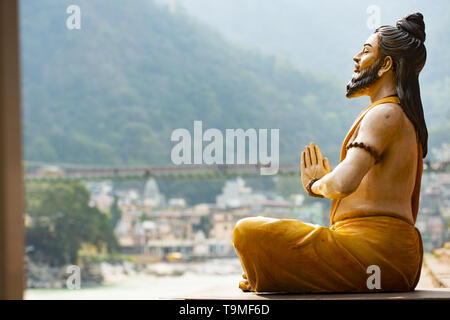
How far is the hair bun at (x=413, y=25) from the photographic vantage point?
2.82 m

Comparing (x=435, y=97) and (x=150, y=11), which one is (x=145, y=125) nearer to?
(x=150, y=11)

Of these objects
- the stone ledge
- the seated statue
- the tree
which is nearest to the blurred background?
the tree

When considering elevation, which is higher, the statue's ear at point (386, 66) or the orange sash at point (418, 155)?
the statue's ear at point (386, 66)

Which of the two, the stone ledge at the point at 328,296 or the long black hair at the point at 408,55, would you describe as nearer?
the stone ledge at the point at 328,296

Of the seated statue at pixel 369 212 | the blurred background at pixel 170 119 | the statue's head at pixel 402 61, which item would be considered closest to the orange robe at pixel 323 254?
the seated statue at pixel 369 212

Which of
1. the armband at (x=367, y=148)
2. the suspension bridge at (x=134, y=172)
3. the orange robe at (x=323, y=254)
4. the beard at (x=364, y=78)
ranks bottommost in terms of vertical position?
the orange robe at (x=323, y=254)

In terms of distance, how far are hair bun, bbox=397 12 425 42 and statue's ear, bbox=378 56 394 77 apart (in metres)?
0.16

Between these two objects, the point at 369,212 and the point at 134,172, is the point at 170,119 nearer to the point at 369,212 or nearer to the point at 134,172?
the point at 134,172

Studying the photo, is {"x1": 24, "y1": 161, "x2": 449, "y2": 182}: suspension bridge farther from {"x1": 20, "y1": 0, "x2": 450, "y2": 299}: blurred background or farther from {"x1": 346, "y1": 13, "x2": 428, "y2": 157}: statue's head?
{"x1": 346, "y1": 13, "x2": 428, "y2": 157}: statue's head

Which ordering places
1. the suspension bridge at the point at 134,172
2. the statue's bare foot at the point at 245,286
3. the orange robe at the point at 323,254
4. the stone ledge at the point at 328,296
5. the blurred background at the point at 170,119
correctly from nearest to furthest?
the stone ledge at the point at 328,296
the orange robe at the point at 323,254
the statue's bare foot at the point at 245,286
the suspension bridge at the point at 134,172
the blurred background at the point at 170,119

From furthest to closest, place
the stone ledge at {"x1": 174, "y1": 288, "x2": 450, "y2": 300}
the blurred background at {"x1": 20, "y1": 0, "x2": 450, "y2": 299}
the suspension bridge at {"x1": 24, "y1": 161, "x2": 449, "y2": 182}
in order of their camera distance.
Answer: the blurred background at {"x1": 20, "y1": 0, "x2": 450, "y2": 299}
the suspension bridge at {"x1": 24, "y1": 161, "x2": 449, "y2": 182}
the stone ledge at {"x1": 174, "y1": 288, "x2": 450, "y2": 300}

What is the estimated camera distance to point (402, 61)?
2.81 metres

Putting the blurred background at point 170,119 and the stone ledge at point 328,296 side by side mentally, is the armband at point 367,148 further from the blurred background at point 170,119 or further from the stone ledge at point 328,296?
the blurred background at point 170,119

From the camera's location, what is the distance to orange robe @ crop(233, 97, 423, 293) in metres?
2.61
